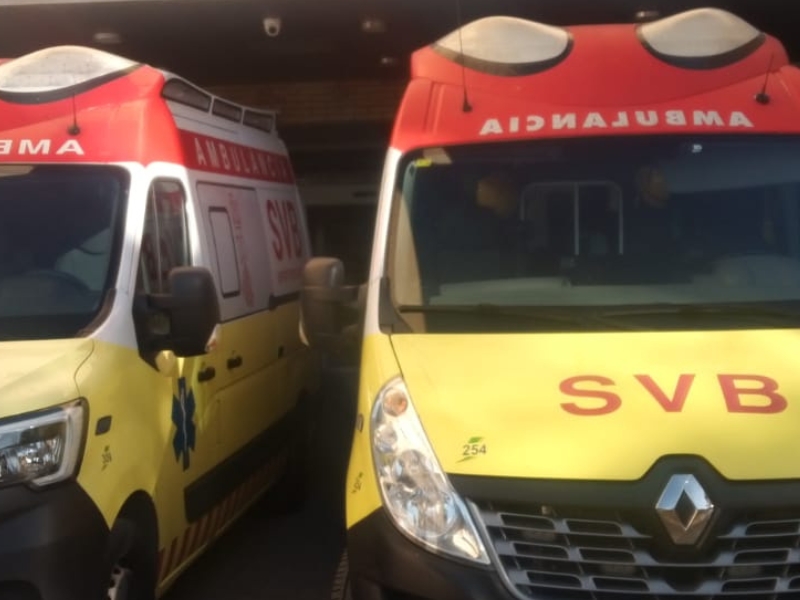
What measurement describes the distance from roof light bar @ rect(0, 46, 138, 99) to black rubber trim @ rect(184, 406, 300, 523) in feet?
6.55

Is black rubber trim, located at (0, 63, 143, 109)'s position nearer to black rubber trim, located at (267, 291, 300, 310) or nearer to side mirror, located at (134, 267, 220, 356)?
side mirror, located at (134, 267, 220, 356)

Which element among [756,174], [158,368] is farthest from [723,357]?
[158,368]

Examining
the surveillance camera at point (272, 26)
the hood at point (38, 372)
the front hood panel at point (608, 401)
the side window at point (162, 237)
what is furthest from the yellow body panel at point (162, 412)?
the surveillance camera at point (272, 26)

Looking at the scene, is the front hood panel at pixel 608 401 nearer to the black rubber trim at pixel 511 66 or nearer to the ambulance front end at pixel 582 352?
the ambulance front end at pixel 582 352

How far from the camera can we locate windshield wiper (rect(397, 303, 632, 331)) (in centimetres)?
455

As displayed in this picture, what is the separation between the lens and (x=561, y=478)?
3803 millimetres

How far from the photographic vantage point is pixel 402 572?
3904mm

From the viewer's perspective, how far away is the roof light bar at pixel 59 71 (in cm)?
600

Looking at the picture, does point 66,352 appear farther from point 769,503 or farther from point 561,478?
point 769,503

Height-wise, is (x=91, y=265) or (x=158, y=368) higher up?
(x=91, y=265)

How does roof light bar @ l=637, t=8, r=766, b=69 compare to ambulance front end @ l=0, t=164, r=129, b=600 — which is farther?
roof light bar @ l=637, t=8, r=766, b=69

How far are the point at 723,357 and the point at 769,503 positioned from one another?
634mm

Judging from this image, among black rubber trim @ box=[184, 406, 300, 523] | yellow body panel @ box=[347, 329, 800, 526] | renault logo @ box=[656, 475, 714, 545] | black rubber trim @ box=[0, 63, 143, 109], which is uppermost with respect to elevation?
black rubber trim @ box=[0, 63, 143, 109]

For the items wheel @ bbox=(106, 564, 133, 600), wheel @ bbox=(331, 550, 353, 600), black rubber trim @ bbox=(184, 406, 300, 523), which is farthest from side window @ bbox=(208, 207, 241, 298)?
wheel @ bbox=(331, 550, 353, 600)
